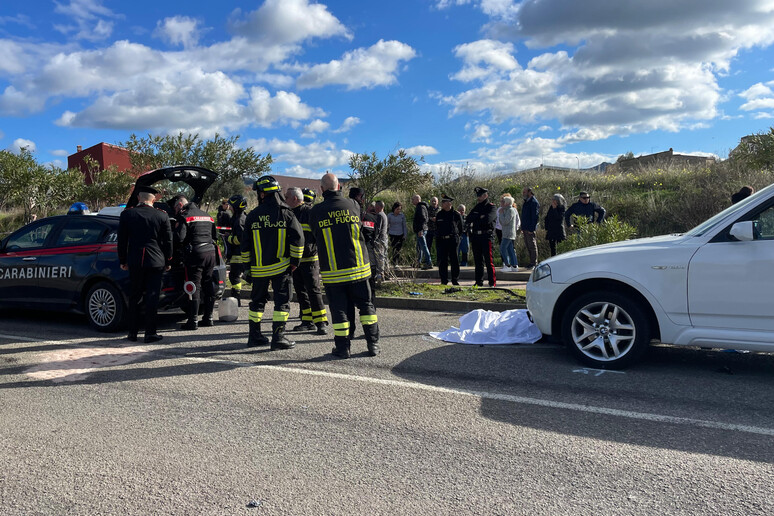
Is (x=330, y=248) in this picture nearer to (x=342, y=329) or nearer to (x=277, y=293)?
(x=342, y=329)

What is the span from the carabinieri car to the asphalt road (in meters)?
1.51

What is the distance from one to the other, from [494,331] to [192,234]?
409 centimetres

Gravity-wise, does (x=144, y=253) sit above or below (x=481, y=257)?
above

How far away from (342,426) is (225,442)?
0.79 m

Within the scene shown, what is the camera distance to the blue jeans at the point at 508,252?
12.6 meters

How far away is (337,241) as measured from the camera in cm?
606

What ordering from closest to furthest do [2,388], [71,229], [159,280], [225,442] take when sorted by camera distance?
1. [225,442]
2. [2,388]
3. [159,280]
4. [71,229]

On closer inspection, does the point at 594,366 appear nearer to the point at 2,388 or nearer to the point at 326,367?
the point at 326,367

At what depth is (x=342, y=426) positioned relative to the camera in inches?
163

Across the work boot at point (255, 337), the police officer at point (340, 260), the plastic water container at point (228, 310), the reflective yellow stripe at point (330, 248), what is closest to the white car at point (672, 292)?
the police officer at point (340, 260)

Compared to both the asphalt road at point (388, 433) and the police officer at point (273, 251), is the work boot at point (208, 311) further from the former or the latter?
the asphalt road at point (388, 433)

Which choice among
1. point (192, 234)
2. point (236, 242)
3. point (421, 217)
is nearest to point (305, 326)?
point (192, 234)

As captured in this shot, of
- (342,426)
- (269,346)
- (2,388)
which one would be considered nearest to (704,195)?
(269,346)

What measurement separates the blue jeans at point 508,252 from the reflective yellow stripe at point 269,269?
6.99 m
